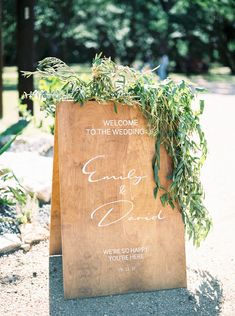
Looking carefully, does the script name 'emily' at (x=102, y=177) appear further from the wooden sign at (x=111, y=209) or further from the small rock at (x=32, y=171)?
the small rock at (x=32, y=171)

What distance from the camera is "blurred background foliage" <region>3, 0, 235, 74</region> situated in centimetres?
2392

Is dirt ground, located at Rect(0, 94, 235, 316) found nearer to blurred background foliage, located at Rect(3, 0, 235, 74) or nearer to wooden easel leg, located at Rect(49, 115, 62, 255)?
wooden easel leg, located at Rect(49, 115, 62, 255)

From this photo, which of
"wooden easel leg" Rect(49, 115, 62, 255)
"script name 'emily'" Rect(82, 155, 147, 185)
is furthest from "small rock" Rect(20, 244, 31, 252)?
"script name 'emily'" Rect(82, 155, 147, 185)

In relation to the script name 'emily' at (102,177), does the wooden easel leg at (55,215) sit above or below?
below

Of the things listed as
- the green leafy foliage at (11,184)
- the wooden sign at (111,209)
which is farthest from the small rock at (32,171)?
the wooden sign at (111,209)

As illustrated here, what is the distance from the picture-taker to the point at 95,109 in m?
3.03

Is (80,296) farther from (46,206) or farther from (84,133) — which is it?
(46,206)

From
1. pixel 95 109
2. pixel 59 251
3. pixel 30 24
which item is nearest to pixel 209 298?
pixel 59 251

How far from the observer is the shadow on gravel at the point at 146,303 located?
3.02 metres

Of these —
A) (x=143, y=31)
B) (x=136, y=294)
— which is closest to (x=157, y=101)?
(x=136, y=294)

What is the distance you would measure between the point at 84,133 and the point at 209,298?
4.31 ft

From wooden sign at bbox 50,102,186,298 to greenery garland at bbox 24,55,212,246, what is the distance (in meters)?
0.06

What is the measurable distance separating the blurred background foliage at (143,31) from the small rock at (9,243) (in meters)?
19.6

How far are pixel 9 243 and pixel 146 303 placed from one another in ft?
4.09
